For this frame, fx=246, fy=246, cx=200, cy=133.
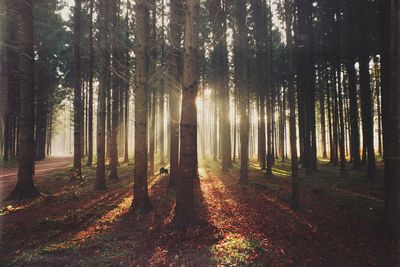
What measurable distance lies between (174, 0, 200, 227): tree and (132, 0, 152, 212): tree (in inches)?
88.0

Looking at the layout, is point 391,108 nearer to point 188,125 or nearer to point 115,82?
point 188,125

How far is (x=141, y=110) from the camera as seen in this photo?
321 inches

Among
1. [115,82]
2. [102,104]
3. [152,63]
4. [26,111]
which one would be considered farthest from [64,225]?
[115,82]

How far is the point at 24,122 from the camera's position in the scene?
996cm

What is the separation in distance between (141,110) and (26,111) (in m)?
5.47

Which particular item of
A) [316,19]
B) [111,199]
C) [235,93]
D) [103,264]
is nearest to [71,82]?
[235,93]

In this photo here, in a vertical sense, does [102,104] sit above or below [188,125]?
above

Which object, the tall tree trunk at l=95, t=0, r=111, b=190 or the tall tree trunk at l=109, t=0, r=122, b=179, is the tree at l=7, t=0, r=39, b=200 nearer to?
the tall tree trunk at l=95, t=0, r=111, b=190

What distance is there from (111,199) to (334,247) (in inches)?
317

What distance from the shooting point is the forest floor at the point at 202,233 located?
4957mm

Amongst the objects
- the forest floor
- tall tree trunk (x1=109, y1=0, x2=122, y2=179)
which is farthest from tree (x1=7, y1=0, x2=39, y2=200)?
tall tree trunk (x1=109, y1=0, x2=122, y2=179)

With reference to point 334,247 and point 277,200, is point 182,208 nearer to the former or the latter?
point 334,247

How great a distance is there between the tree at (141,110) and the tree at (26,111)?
Answer: 5003 mm

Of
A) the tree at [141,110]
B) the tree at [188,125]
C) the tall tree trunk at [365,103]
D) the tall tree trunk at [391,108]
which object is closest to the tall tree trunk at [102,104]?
the tree at [141,110]
